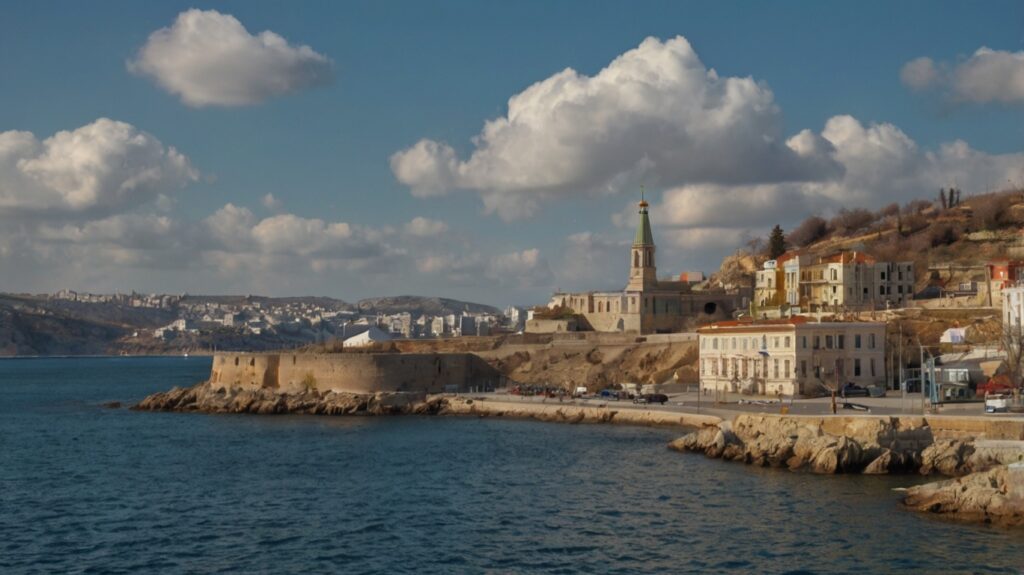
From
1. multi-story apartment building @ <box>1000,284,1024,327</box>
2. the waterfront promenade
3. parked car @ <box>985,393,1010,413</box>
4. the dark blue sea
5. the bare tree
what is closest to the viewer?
the dark blue sea

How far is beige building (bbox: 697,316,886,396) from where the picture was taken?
50500 mm

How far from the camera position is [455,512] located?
2916 centimetres

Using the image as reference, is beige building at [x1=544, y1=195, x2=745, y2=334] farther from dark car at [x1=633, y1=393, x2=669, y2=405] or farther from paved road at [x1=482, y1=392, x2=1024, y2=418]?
dark car at [x1=633, y1=393, x2=669, y2=405]

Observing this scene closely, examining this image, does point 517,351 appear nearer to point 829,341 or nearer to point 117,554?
point 829,341

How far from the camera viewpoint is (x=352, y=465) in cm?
3797

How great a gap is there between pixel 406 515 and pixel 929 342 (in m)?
38.0

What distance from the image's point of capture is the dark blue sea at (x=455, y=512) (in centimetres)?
2356

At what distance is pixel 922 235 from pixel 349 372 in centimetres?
5393

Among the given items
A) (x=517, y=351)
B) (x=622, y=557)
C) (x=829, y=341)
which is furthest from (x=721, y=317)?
(x=622, y=557)

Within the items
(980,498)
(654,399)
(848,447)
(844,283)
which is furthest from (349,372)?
(980,498)

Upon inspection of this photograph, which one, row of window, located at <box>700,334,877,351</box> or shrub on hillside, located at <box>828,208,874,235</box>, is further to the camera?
shrub on hillside, located at <box>828,208,874,235</box>

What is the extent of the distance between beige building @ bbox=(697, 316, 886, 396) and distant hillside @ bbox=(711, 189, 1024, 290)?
94.0 ft

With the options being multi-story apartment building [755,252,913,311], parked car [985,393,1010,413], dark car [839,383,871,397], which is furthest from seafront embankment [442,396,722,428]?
multi-story apartment building [755,252,913,311]

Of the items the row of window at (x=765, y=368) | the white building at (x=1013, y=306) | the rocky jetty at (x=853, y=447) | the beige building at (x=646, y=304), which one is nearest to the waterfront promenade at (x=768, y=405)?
the row of window at (x=765, y=368)
